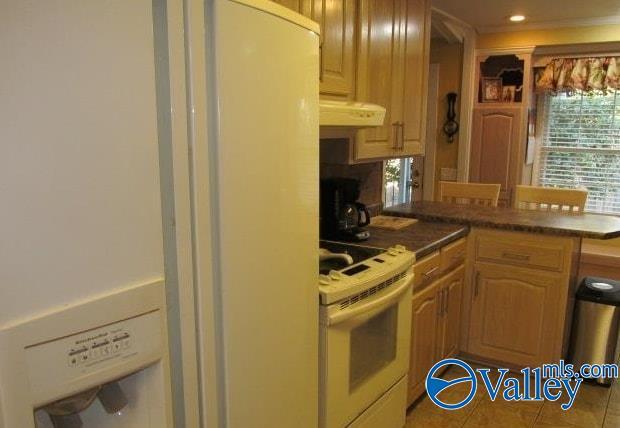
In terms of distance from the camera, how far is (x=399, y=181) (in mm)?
5180

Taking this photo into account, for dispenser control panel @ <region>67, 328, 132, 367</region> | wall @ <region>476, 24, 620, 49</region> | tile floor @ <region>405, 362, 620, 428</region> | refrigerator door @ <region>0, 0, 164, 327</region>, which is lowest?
tile floor @ <region>405, 362, 620, 428</region>

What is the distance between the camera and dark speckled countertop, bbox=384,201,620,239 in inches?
101

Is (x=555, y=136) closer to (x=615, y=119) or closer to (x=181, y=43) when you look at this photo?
(x=615, y=119)

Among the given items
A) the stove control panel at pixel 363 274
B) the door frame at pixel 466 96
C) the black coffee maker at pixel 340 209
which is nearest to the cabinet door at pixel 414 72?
the black coffee maker at pixel 340 209

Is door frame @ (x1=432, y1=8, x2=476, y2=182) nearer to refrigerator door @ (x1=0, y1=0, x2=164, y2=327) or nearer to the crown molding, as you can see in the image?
the crown molding

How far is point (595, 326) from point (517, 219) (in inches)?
28.5

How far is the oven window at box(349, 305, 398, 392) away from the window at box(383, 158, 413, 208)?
312 centimetres

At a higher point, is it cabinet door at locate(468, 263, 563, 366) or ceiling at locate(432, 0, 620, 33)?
ceiling at locate(432, 0, 620, 33)

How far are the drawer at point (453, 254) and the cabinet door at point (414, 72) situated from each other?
56 centimetres

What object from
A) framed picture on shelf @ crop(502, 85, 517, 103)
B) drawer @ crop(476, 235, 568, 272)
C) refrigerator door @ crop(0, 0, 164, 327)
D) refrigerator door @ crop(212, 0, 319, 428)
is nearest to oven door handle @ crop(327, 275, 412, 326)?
refrigerator door @ crop(212, 0, 319, 428)

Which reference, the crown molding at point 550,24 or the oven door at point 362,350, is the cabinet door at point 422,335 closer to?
the oven door at point 362,350

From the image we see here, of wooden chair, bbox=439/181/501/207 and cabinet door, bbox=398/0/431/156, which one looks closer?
cabinet door, bbox=398/0/431/156

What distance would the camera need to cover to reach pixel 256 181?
1140 mm

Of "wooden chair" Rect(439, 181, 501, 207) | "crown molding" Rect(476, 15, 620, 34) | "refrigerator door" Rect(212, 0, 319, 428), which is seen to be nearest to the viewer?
"refrigerator door" Rect(212, 0, 319, 428)
